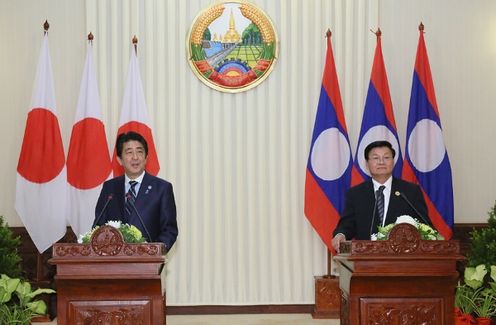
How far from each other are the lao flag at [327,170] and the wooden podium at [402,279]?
2.64 metres

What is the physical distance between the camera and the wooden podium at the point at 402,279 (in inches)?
148

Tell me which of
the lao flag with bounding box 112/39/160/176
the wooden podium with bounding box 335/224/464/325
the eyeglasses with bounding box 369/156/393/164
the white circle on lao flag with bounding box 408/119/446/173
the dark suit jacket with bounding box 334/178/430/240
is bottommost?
the wooden podium with bounding box 335/224/464/325

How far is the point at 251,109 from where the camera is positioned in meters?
6.90

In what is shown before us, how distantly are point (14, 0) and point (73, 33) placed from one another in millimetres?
638

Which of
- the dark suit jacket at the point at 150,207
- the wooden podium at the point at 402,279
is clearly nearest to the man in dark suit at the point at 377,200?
the wooden podium at the point at 402,279

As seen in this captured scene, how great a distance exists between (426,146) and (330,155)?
86cm

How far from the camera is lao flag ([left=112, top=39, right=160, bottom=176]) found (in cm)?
654

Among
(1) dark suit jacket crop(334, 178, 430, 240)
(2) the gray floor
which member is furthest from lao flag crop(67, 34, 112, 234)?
(1) dark suit jacket crop(334, 178, 430, 240)

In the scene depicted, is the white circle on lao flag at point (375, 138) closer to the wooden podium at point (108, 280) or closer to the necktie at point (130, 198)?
the necktie at point (130, 198)

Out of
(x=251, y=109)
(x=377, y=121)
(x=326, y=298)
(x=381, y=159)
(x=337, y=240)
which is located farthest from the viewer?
(x=251, y=109)

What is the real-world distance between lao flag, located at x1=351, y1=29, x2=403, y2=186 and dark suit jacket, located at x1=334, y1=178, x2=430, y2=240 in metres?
1.82

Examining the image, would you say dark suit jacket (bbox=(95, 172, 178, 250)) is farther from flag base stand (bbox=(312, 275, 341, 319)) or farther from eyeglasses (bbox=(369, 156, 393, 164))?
flag base stand (bbox=(312, 275, 341, 319))

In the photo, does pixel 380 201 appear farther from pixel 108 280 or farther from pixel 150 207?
pixel 108 280

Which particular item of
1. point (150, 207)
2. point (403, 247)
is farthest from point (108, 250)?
point (403, 247)
